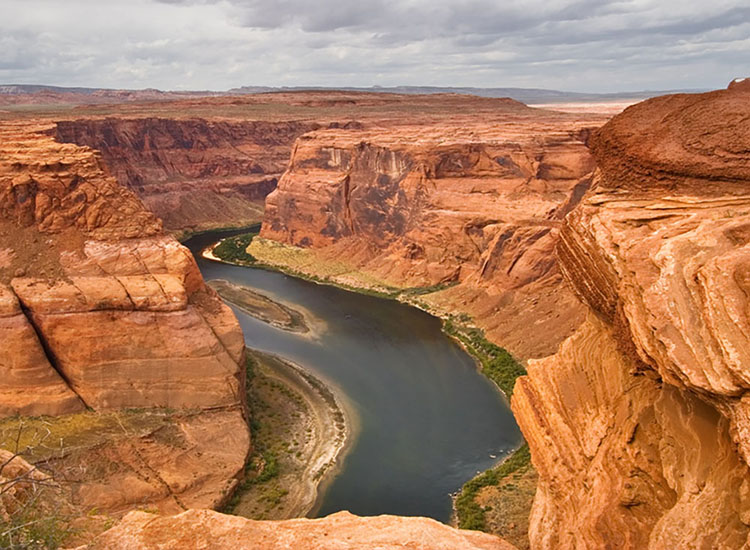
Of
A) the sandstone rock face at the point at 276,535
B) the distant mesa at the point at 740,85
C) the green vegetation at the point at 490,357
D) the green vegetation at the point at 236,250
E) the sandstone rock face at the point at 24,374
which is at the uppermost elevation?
the distant mesa at the point at 740,85

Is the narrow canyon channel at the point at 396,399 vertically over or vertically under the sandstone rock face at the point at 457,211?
under

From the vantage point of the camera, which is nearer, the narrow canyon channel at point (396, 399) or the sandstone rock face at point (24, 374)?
the sandstone rock face at point (24, 374)

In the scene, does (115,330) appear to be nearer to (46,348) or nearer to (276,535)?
(46,348)

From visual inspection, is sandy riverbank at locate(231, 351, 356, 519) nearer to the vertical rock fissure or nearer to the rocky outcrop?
the vertical rock fissure

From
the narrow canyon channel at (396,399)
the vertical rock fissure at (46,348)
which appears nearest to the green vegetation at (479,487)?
the narrow canyon channel at (396,399)

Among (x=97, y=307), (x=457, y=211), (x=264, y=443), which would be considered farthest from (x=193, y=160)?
(x=264, y=443)

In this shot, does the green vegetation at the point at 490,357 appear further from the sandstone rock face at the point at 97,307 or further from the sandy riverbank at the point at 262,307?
the sandstone rock face at the point at 97,307

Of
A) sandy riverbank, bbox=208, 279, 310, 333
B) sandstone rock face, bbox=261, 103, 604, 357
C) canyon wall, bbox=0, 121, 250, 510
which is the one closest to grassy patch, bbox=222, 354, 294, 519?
canyon wall, bbox=0, 121, 250, 510

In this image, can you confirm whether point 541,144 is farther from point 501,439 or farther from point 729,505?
point 729,505
